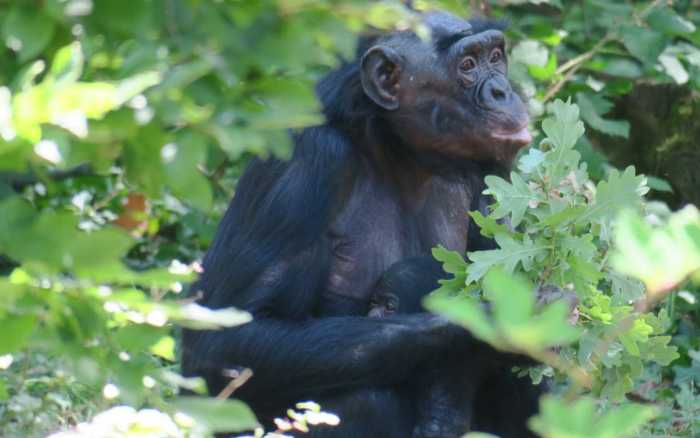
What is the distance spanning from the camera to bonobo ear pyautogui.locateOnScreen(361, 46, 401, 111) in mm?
5512

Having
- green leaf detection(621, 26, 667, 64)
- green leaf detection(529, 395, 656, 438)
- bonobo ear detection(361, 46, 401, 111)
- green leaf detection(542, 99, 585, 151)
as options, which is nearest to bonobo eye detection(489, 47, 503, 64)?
bonobo ear detection(361, 46, 401, 111)

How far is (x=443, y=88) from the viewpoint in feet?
18.3

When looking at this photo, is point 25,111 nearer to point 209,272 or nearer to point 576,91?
point 209,272

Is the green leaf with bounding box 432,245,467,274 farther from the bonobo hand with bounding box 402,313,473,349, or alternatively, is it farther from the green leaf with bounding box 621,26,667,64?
the green leaf with bounding box 621,26,667,64

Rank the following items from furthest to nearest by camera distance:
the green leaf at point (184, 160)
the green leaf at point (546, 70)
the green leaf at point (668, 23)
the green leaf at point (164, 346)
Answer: the green leaf at point (546, 70), the green leaf at point (668, 23), the green leaf at point (164, 346), the green leaf at point (184, 160)

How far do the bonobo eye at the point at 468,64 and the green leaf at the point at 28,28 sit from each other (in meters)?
3.37

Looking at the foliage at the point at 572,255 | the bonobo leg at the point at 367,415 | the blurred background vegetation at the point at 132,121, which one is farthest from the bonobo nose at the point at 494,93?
the blurred background vegetation at the point at 132,121

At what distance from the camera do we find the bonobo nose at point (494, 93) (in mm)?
5426

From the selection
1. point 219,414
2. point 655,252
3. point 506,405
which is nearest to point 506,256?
point 506,405

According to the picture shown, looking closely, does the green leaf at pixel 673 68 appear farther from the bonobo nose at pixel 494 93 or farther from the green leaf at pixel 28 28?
the green leaf at pixel 28 28

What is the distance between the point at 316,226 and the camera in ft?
17.1

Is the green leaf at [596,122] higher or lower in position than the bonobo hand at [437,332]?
lower

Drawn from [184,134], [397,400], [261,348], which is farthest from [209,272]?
[184,134]

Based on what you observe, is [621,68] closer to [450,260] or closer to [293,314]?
[450,260]
